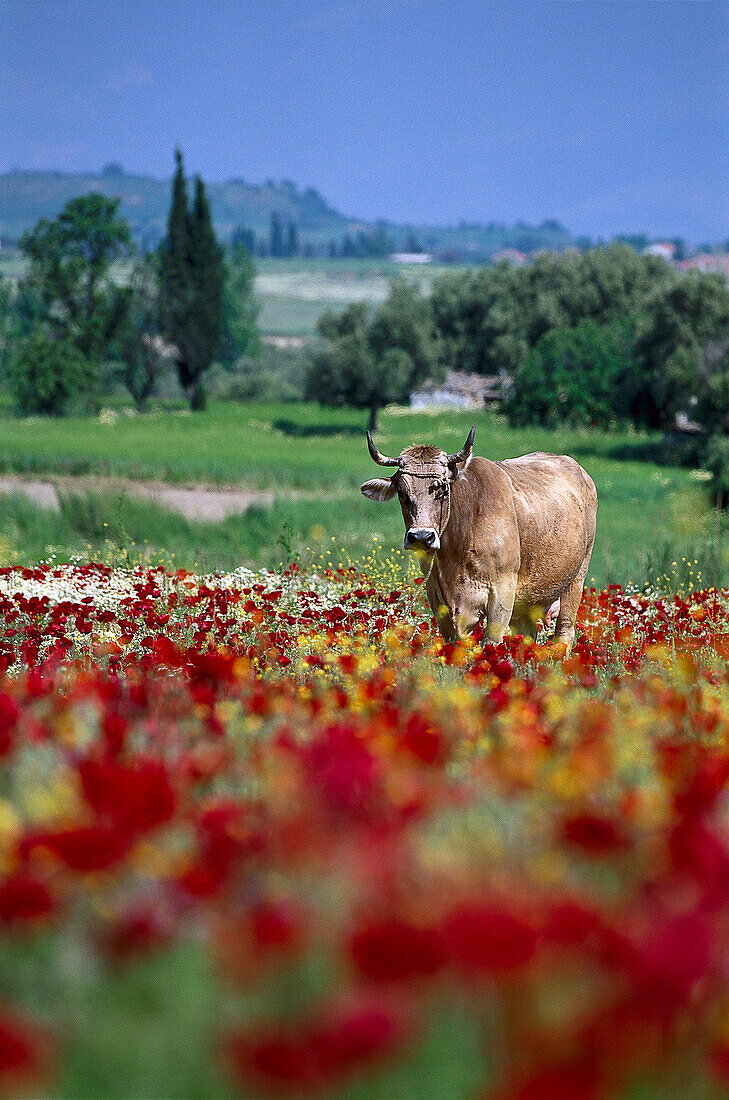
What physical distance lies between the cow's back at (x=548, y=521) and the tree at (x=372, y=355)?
41.5 meters

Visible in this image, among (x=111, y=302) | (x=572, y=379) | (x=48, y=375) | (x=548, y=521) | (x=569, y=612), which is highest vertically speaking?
(x=111, y=302)

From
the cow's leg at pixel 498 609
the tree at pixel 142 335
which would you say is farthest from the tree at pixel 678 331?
the cow's leg at pixel 498 609

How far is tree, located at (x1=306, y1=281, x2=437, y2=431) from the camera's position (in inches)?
1956

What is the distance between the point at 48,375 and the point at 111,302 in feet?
22.4

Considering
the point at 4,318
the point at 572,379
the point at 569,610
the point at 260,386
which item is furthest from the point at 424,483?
the point at 4,318

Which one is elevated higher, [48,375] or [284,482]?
[48,375]

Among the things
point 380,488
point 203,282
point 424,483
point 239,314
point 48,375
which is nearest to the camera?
point 424,483

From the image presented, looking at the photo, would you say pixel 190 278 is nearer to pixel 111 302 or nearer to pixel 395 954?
pixel 111 302

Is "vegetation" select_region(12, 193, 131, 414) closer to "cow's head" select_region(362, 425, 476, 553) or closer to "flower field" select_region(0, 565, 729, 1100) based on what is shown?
"cow's head" select_region(362, 425, 476, 553)

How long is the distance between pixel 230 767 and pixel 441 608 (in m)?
4.39

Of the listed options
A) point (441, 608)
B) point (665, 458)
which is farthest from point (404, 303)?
point (441, 608)

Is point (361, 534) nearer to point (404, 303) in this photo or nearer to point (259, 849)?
point (259, 849)

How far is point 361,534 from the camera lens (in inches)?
661

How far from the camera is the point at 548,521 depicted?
7934 millimetres
